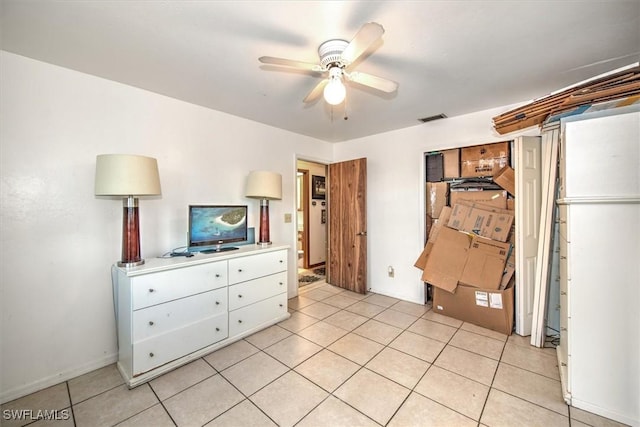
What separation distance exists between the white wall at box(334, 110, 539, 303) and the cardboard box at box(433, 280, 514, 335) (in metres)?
0.47

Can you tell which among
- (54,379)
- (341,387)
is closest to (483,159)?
(341,387)

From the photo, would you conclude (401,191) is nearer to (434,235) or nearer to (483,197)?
(434,235)

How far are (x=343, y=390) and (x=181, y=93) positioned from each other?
9.47 feet

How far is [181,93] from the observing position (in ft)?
7.97

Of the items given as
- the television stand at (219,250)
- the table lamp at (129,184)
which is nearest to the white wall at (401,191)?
the television stand at (219,250)

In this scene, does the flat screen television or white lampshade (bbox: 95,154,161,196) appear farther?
the flat screen television

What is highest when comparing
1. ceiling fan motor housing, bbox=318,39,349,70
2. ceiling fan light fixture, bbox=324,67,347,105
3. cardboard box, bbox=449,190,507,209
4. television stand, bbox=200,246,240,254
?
ceiling fan motor housing, bbox=318,39,349,70

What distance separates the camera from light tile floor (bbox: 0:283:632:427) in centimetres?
159

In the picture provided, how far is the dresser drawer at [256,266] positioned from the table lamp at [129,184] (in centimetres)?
77

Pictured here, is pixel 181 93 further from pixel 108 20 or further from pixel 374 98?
pixel 374 98

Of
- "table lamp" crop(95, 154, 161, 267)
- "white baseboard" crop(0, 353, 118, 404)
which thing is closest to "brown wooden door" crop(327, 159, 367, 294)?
"table lamp" crop(95, 154, 161, 267)

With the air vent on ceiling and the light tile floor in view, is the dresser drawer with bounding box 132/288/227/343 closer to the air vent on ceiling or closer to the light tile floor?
the light tile floor

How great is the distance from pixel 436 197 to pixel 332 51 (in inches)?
96.5

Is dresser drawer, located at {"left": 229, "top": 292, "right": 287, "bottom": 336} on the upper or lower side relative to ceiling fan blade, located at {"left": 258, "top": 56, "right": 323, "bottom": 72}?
lower
